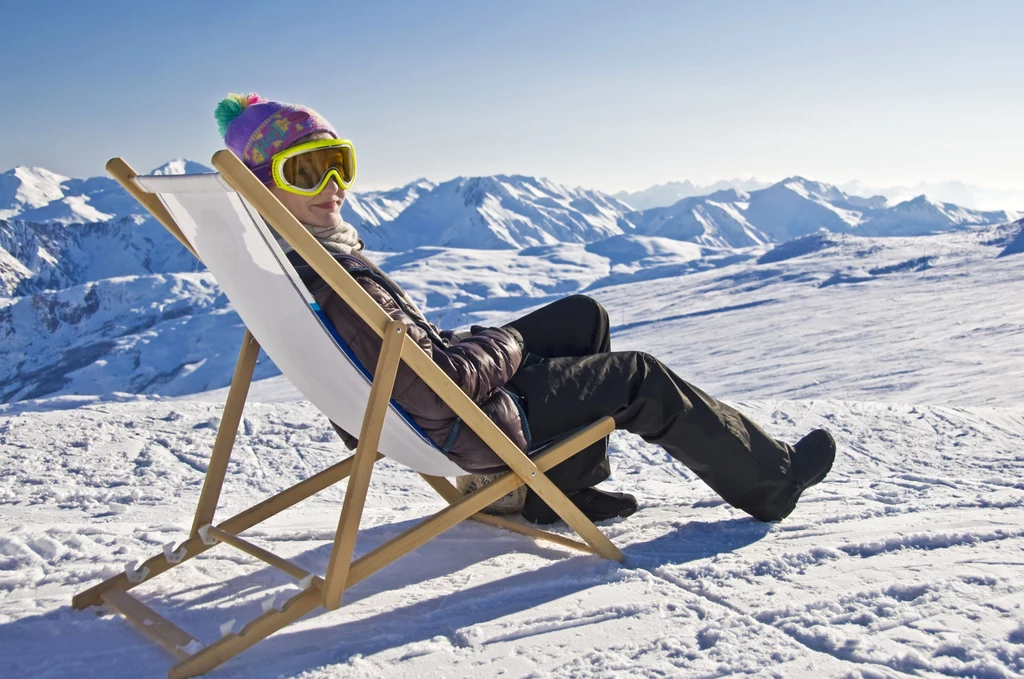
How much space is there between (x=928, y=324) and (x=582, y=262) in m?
95.6

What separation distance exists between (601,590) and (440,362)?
90 cm

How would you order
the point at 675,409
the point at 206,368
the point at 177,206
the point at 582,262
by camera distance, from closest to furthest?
the point at 177,206 < the point at 675,409 < the point at 206,368 < the point at 582,262

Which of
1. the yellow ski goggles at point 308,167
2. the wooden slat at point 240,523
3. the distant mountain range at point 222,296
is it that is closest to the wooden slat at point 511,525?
the wooden slat at point 240,523

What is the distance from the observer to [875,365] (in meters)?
12.2

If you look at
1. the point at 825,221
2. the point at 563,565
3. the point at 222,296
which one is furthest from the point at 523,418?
the point at 825,221

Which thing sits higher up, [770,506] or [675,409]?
[675,409]

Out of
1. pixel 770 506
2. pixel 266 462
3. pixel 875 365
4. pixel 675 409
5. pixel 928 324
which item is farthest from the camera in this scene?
pixel 928 324

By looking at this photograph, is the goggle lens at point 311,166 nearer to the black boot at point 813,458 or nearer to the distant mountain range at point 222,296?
the black boot at point 813,458

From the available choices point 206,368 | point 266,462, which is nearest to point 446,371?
point 266,462

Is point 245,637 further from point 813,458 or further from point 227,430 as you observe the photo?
point 813,458

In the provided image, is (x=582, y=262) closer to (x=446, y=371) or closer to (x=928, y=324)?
(x=928, y=324)

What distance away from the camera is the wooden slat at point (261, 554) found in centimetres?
231

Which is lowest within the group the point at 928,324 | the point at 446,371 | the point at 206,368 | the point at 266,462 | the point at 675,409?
the point at 206,368

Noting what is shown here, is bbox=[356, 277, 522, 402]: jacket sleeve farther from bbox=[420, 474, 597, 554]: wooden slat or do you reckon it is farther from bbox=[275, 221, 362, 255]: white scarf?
bbox=[420, 474, 597, 554]: wooden slat
